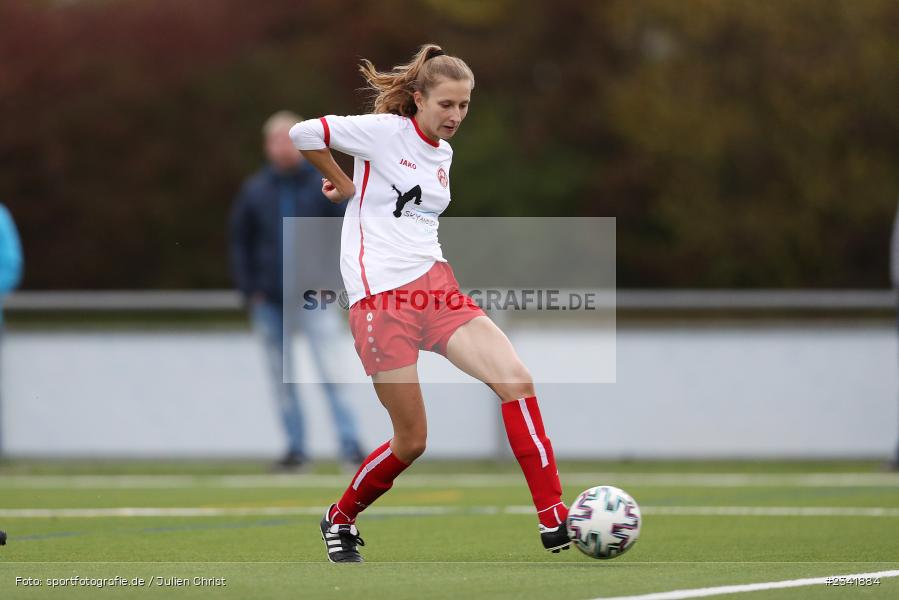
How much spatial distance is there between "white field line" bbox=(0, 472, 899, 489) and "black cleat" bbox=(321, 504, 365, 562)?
13.7 feet

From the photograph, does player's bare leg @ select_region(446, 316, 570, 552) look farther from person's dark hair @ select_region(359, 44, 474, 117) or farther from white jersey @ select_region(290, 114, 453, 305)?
person's dark hair @ select_region(359, 44, 474, 117)

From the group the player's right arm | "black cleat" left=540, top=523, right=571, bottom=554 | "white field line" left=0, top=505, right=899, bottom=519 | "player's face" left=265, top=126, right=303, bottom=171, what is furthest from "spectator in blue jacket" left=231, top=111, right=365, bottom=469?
"black cleat" left=540, top=523, right=571, bottom=554

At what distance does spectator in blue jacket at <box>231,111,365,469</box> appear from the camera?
1205 centimetres

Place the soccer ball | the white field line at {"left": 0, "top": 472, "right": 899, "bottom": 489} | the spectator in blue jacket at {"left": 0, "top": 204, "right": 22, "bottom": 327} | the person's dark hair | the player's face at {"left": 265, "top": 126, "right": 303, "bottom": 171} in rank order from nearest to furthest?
1. the soccer ball
2. the person's dark hair
3. the white field line at {"left": 0, "top": 472, "right": 899, "bottom": 489}
4. the spectator in blue jacket at {"left": 0, "top": 204, "right": 22, "bottom": 327}
5. the player's face at {"left": 265, "top": 126, "right": 303, "bottom": 171}

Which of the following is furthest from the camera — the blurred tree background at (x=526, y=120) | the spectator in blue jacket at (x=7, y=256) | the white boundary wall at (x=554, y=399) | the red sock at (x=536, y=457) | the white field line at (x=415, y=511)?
the blurred tree background at (x=526, y=120)

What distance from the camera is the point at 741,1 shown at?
35438 mm

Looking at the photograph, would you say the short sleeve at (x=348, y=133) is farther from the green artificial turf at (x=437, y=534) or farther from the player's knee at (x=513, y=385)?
the green artificial turf at (x=437, y=534)

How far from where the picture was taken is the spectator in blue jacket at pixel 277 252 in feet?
39.5

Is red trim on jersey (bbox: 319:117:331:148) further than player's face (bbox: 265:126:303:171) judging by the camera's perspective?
No

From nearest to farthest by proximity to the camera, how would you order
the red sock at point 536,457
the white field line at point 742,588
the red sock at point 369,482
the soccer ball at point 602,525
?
the white field line at point 742,588, the soccer ball at point 602,525, the red sock at point 536,457, the red sock at point 369,482

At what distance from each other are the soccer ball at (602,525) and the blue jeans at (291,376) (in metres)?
5.83

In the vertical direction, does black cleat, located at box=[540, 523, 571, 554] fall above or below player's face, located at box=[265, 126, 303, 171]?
below

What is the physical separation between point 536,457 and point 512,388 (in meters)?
0.29

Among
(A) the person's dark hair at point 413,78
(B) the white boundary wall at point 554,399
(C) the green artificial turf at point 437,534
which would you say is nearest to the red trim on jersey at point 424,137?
(A) the person's dark hair at point 413,78
